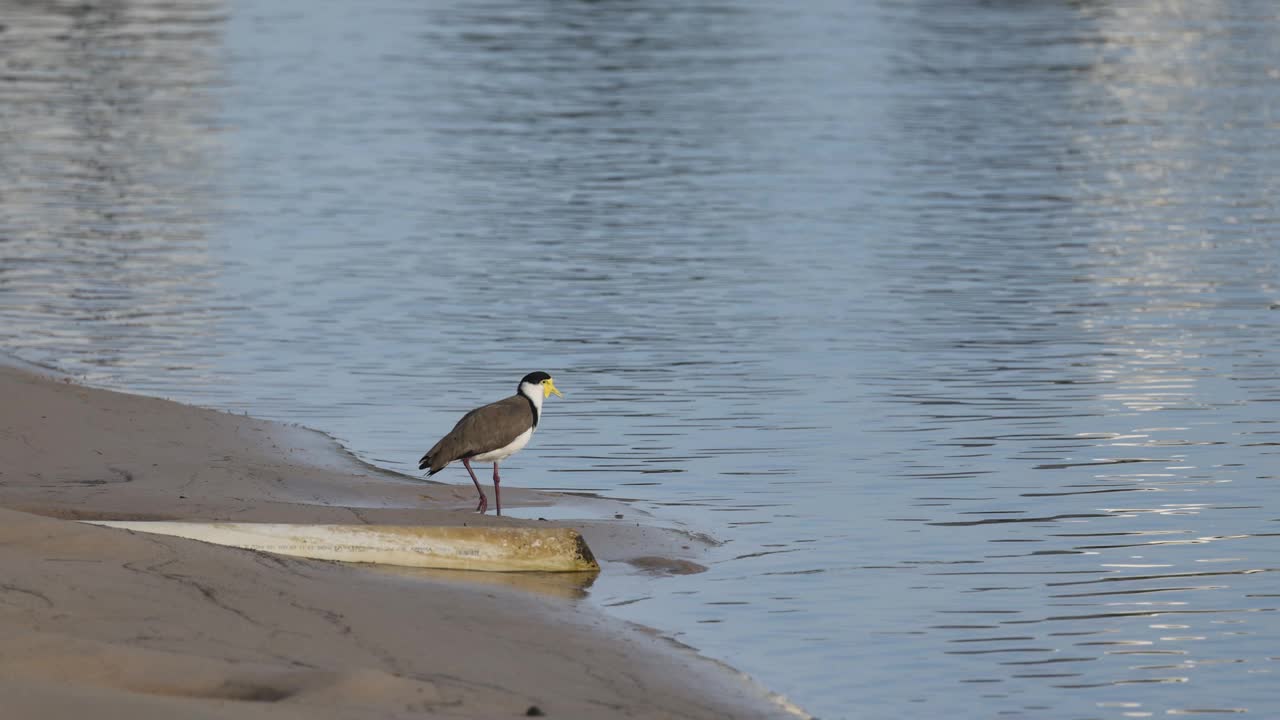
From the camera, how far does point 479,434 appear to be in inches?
585

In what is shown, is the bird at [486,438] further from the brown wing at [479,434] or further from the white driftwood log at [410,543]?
the white driftwood log at [410,543]

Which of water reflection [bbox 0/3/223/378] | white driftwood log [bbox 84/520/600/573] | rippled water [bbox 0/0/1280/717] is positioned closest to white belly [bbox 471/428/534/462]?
rippled water [bbox 0/0/1280/717]

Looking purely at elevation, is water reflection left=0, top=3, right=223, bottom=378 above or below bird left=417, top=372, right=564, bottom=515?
below

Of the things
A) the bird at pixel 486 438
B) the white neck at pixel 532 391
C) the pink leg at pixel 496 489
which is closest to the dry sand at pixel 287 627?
the pink leg at pixel 496 489

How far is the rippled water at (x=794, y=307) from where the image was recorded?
12.9 meters

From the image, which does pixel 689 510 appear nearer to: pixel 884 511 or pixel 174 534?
pixel 884 511

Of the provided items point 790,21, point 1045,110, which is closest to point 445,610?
point 1045,110

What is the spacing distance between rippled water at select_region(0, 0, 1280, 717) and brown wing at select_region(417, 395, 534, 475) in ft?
4.55

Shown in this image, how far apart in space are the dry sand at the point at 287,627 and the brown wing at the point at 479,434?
39 cm

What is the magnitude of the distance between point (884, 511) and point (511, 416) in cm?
289

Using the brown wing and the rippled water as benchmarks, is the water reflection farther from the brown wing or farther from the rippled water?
the brown wing

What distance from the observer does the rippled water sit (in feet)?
42.3

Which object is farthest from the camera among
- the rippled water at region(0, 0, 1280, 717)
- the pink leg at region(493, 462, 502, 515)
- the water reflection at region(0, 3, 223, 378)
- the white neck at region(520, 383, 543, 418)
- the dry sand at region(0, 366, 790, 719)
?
the water reflection at region(0, 3, 223, 378)

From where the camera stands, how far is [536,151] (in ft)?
136
